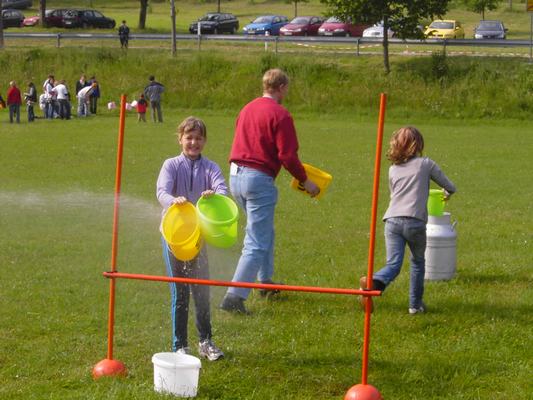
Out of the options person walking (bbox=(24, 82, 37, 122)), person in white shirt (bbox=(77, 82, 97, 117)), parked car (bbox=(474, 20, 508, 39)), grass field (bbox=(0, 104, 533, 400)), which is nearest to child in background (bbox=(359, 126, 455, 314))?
grass field (bbox=(0, 104, 533, 400))

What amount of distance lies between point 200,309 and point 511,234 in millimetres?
6690

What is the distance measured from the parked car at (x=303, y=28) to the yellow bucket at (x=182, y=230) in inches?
2085

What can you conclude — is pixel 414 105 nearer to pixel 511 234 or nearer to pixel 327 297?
pixel 511 234

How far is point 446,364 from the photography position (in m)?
7.15

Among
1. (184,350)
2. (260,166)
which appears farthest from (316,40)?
(184,350)

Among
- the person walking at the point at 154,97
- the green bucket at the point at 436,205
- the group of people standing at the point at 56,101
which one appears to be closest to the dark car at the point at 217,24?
the group of people standing at the point at 56,101

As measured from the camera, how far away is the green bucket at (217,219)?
673 cm

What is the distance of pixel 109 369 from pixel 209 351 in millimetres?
786

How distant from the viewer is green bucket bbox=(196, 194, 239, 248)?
6.73m

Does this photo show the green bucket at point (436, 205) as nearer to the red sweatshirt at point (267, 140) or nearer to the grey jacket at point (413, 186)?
the grey jacket at point (413, 186)

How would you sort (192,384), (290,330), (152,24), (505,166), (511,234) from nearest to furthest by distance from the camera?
(192,384) → (290,330) → (511,234) → (505,166) → (152,24)

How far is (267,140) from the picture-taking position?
8227mm

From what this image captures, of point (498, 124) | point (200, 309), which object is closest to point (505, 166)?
point (498, 124)

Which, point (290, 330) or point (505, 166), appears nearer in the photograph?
point (290, 330)
